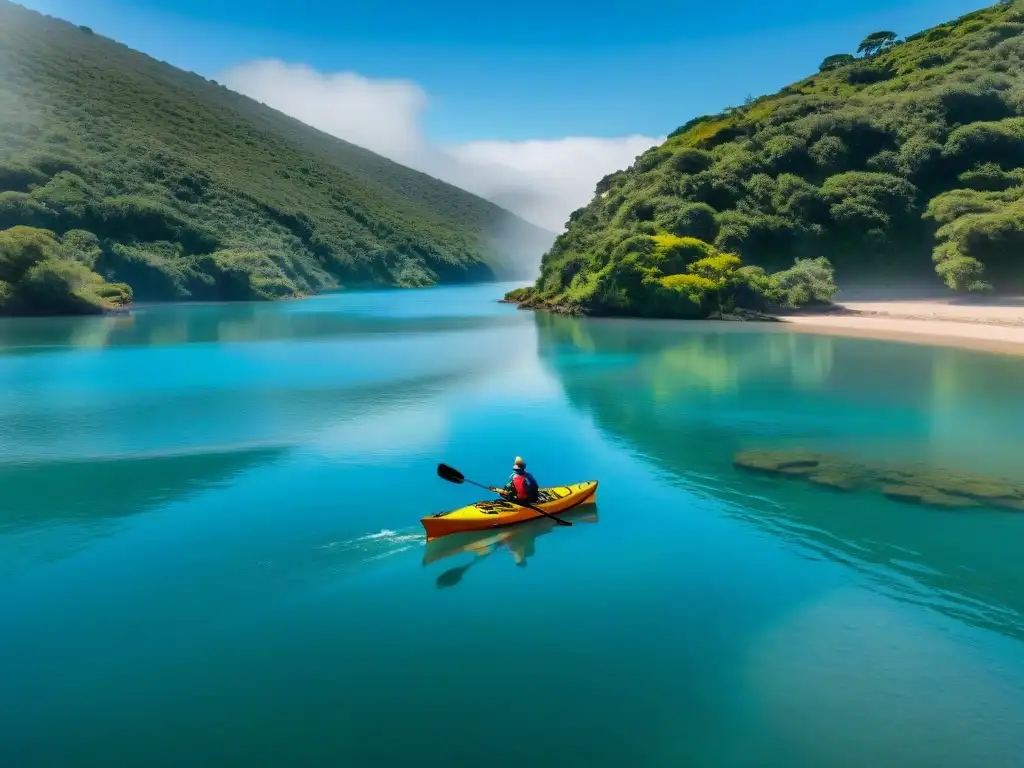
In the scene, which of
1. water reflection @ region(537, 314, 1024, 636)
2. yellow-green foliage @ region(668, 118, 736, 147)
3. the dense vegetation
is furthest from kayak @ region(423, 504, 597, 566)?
yellow-green foliage @ region(668, 118, 736, 147)

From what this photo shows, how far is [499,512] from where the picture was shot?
1670 centimetres

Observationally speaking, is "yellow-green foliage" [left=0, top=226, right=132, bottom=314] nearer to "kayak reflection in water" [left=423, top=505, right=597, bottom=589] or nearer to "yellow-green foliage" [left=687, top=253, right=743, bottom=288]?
"yellow-green foliage" [left=687, top=253, right=743, bottom=288]

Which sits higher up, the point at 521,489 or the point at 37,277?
the point at 37,277

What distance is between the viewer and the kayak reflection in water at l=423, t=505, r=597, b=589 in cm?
1547

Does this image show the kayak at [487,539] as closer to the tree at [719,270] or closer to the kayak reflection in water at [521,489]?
the kayak reflection in water at [521,489]

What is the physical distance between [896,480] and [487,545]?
39.6 feet

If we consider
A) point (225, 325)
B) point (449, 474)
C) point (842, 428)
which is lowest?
point (842, 428)

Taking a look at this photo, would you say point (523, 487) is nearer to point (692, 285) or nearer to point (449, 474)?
point (449, 474)

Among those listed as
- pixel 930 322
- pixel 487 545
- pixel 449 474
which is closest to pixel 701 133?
pixel 930 322

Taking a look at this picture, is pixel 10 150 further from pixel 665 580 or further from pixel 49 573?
pixel 665 580

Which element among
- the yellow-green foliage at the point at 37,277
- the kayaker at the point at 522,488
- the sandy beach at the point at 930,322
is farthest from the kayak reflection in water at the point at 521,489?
the yellow-green foliage at the point at 37,277

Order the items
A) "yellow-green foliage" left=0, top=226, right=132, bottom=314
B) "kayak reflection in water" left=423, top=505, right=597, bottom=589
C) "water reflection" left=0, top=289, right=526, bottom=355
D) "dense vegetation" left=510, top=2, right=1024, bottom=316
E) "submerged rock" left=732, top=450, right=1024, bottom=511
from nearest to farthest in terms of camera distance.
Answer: "kayak reflection in water" left=423, top=505, right=597, bottom=589
"submerged rock" left=732, top=450, right=1024, bottom=511
"water reflection" left=0, top=289, right=526, bottom=355
"dense vegetation" left=510, top=2, right=1024, bottom=316
"yellow-green foliage" left=0, top=226, right=132, bottom=314

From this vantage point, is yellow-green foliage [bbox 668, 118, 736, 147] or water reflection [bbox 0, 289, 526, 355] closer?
water reflection [bbox 0, 289, 526, 355]

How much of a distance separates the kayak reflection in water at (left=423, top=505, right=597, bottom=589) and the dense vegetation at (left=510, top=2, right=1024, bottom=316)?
53163 millimetres
